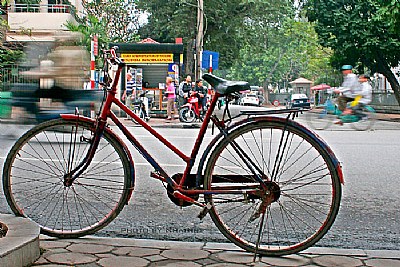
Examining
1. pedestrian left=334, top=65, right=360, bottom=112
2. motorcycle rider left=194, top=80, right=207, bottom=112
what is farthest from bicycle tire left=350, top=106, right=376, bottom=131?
motorcycle rider left=194, top=80, right=207, bottom=112

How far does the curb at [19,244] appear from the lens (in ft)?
11.5

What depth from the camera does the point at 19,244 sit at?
3645 mm

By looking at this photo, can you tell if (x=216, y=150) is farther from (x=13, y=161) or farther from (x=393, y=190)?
(x=393, y=190)

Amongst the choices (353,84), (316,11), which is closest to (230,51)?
(316,11)

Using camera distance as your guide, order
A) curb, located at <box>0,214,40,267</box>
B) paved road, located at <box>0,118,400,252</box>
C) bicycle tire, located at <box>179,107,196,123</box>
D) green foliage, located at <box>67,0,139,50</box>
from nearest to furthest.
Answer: curb, located at <box>0,214,40,267</box> → paved road, located at <box>0,118,400,252</box> → bicycle tire, located at <box>179,107,196,123</box> → green foliage, located at <box>67,0,139,50</box>

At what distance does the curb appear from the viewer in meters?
3.51

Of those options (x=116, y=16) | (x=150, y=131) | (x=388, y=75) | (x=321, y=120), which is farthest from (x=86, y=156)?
(x=116, y=16)

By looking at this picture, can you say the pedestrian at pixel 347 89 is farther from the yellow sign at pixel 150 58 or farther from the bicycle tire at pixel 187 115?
the yellow sign at pixel 150 58

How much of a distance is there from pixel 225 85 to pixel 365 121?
532 inches

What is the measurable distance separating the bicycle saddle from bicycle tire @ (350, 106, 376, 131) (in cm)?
1080

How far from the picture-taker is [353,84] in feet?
47.2

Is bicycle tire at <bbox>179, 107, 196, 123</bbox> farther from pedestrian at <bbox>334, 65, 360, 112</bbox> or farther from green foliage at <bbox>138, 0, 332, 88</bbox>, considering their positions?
green foliage at <bbox>138, 0, 332, 88</bbox>

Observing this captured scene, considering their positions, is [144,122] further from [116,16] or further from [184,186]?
[116,16]

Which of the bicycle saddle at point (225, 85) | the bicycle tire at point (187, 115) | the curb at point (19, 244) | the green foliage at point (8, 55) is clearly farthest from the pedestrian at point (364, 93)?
the curb at point (19, 244)
